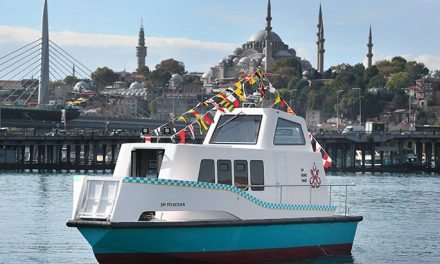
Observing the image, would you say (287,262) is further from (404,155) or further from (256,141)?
(404,155)

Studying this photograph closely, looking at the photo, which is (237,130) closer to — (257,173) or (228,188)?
(257,173)

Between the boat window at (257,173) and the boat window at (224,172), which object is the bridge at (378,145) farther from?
the boat window at (224,172)

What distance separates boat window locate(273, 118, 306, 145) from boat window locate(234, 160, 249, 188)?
1.99 meters

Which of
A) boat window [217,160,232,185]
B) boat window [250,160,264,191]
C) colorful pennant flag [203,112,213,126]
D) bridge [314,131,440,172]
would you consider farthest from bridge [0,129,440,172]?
boat window [217,160,232,185]

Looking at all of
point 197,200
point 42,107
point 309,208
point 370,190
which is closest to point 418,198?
point 370,190

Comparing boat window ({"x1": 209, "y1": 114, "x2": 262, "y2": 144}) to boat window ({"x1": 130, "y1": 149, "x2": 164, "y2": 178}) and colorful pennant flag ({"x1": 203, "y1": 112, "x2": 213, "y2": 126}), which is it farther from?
boat window ({"x1": 130, "y1": 149, "x2": 164, "y2": 178})

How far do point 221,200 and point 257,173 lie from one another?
2184mm

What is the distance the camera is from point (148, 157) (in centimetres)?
3169

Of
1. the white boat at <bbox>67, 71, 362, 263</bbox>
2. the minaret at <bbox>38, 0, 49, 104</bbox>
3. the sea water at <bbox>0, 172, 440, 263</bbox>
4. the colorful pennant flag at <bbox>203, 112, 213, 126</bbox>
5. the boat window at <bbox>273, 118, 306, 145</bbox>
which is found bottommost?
the sea water at <bbox>0, 172, 440, 263</bbox>

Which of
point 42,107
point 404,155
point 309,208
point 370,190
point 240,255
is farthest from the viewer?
point 42,107

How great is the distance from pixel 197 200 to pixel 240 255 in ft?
8.45

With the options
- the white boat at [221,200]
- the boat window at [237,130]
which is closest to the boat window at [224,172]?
the white boat at [221,200]

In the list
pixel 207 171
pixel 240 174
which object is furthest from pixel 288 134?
pixel 207 171

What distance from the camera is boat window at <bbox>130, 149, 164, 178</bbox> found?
3145 centimetres
